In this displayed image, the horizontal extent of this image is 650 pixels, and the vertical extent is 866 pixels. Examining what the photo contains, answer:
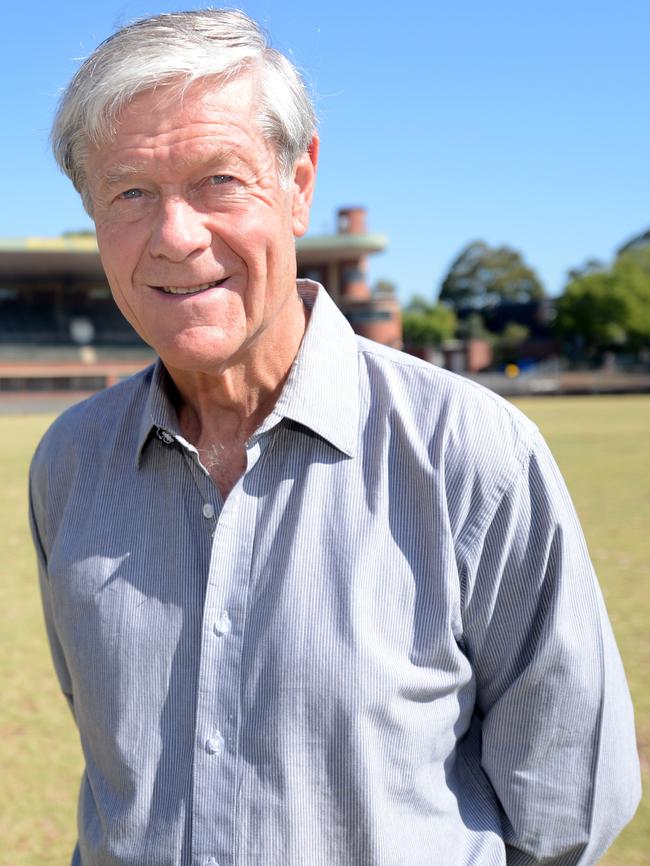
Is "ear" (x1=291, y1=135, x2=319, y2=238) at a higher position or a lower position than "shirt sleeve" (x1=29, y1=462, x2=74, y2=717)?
higher

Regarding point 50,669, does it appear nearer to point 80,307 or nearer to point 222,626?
point 222,626

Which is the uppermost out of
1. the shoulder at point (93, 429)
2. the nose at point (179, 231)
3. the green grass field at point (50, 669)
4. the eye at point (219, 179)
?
the eye at point (219, 179)

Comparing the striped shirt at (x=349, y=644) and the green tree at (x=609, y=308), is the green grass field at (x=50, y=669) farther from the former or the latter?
the green tree at (x=609, y=308)

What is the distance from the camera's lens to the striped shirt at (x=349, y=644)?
5.20ft

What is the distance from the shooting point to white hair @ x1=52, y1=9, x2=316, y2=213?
1.62 metres

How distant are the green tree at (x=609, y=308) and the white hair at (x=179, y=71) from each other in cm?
6882

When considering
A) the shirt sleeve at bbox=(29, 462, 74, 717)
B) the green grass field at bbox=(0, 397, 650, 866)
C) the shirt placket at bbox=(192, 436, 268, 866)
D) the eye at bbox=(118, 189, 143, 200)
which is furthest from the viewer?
the green grass field at bbox=(0, 397, 650, 866)

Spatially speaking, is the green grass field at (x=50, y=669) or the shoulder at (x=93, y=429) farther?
the green grass field at (x=50, y=669)

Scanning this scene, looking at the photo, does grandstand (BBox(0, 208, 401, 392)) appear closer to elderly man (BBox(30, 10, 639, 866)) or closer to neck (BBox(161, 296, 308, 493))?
neck (BBox(161, 296, 308, 493))

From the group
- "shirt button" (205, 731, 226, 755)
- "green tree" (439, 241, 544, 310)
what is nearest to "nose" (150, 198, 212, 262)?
"shirt button" (205, 731, 226, 755)

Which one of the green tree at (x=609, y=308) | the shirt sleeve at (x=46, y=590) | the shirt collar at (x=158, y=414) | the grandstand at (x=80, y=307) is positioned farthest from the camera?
the green tree at (x=609, y=308)

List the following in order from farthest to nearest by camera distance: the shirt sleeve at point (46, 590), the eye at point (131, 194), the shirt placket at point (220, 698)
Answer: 1. the shirt sleeve at point (46, 590)
2. the eye at point (131, 194)
3. the shirt placket at point (220, 698)

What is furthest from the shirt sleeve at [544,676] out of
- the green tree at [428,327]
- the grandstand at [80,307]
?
the green tree at [428,327]

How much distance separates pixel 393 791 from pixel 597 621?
18.4 inches
